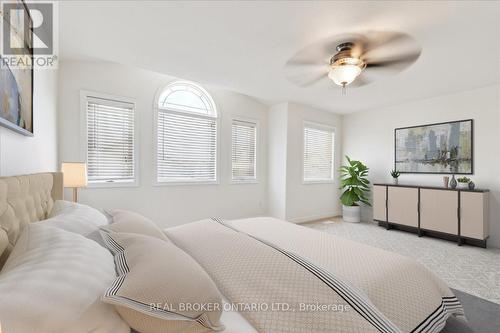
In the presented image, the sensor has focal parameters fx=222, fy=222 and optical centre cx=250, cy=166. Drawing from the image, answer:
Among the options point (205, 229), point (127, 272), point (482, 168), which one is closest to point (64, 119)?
point (205, 229)

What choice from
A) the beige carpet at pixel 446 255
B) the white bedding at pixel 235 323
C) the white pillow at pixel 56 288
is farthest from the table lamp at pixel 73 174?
the beige carpet at pixel 446 255

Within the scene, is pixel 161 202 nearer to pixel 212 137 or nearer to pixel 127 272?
pixel 212 137

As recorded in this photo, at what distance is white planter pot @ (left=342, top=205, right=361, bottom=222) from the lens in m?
4.88

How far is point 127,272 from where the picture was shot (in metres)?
0.79

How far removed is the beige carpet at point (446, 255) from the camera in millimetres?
2248

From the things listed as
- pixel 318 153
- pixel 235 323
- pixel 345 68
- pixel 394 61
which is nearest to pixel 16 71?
pixel 235 323

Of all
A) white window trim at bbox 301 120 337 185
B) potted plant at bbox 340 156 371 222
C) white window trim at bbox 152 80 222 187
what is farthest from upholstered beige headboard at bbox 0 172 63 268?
potted plant at bbox 340 156 371 222

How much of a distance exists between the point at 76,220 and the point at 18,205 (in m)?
0.25

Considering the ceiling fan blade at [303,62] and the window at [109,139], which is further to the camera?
the window at [109,139]

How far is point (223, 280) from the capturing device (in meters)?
1.02

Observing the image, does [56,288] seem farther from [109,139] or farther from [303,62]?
[109,139]

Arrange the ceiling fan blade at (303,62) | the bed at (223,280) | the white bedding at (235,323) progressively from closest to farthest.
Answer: the bed at (223,280), the white bedding at (235,323), the ceiling fan blade at (303,62)

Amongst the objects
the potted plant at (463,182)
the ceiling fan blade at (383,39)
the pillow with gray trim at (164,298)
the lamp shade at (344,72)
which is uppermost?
the ceiling fan blade at (383,39)

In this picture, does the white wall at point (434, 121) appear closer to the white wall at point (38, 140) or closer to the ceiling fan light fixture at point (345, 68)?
the ceiling fan light fixture at point (345, 68)
